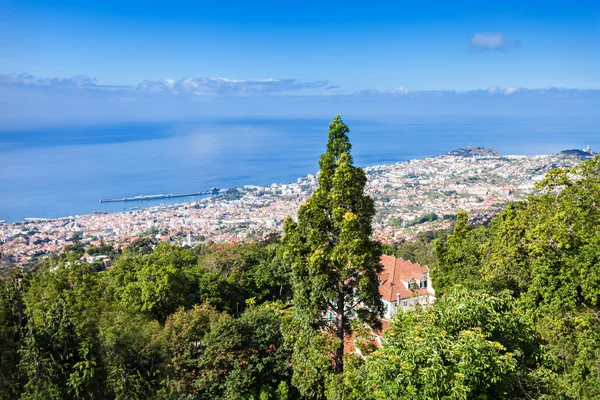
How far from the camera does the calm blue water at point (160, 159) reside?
2270 inches

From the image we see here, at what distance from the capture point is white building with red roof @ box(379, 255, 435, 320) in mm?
16719

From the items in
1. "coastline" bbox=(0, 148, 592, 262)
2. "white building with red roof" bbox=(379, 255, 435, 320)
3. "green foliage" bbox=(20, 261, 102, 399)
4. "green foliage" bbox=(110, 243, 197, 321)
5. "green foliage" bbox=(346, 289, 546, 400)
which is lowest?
"coastline" bbox=(0, 148, 592, 262)

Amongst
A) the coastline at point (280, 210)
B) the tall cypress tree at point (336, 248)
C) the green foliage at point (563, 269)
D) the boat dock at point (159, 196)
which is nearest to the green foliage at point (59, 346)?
the tall cypress tree at point (336, 248)

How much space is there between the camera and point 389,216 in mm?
50156

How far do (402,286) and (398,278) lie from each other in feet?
1.40

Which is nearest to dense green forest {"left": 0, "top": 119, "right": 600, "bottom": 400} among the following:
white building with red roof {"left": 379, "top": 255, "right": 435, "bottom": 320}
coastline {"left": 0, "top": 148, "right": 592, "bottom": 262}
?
white building with red roof {"left": 379, "top": 255, "right": 435, "bottom": 320}

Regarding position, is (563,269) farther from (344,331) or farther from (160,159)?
(160,159)

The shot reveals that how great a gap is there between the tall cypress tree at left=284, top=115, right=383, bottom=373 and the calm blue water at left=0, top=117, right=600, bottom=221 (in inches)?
1907

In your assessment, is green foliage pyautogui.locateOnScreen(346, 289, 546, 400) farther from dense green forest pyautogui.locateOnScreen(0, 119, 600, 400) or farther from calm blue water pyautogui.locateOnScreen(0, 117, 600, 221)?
calm blue water pyautogui.locateOnScreen(0, 117, 600, 221)

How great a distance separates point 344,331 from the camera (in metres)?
7.17

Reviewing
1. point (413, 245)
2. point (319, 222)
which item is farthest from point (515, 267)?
point (413, 245)

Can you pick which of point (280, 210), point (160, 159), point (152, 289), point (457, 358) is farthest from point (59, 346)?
point (160, 159)

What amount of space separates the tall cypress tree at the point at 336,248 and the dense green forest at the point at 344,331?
23 mm

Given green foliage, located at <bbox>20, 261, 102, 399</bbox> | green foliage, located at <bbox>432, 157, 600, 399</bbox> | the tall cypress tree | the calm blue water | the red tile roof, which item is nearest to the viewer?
the tall cypress tree
